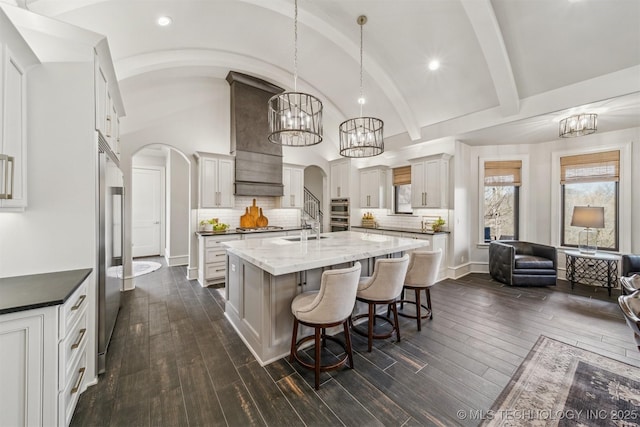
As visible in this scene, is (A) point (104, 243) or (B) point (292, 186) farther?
(B) point (292, 186)

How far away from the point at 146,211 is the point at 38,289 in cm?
672

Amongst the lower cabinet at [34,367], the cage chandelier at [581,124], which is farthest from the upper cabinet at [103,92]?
the cage chandelier at [581,124]

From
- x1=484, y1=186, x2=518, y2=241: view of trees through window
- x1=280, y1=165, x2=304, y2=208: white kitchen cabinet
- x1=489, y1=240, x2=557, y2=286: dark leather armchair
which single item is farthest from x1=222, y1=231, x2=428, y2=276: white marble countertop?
x1=484, y1=186, x2=518, y2=241: view of trees through window

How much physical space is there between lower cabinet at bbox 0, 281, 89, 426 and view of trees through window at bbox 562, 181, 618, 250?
25.0 ft

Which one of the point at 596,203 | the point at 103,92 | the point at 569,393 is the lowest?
the point at 569,393

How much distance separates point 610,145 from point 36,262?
8.09m

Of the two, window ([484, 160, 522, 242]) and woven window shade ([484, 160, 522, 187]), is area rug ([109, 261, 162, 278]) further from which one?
woven window shade ([484, 160, 522, 187])

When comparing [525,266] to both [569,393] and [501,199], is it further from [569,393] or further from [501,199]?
[569,393]

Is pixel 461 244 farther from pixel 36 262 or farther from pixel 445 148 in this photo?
pixel 36 262

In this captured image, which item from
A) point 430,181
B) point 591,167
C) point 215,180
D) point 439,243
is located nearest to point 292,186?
point 215,180

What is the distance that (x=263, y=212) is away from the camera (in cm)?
610

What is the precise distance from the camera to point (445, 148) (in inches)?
211

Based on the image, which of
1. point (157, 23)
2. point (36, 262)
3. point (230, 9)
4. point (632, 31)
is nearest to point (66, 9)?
point (157, 23)

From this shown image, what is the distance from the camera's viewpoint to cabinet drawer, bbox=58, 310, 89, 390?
4.80ft
